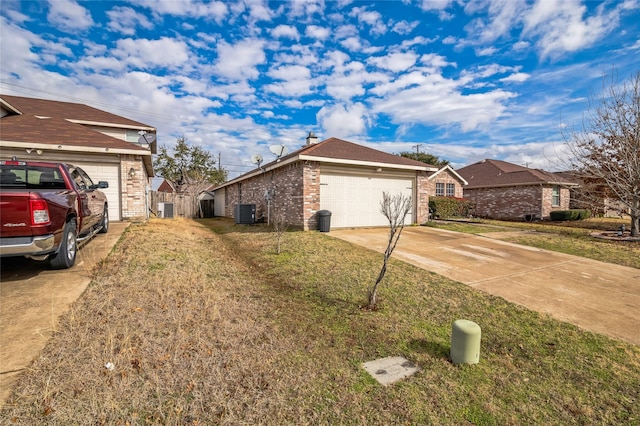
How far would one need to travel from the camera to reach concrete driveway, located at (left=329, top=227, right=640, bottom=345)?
13.0 ft

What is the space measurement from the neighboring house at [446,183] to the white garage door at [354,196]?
10.5 meters

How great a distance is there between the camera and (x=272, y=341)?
3.04 meters

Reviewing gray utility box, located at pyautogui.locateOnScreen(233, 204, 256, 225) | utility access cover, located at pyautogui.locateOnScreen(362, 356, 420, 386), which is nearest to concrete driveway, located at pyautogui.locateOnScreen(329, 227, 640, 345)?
utility access cover, located at pyautogui.locateOnScreen(362, 356, 420, 386)

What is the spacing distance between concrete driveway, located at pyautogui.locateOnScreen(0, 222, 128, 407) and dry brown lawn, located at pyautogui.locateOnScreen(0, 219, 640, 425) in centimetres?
12

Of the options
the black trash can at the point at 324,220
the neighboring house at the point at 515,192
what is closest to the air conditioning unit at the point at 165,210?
the black trash can at the point at 324,220

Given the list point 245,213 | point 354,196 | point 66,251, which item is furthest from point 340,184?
point 66,251

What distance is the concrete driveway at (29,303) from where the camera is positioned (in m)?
2.36

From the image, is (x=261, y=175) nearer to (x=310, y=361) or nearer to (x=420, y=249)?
(x=420, y=249)

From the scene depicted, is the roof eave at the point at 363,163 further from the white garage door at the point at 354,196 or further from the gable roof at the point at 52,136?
the gable roof at the point at 52,136

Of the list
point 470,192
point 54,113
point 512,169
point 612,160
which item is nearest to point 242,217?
point 54,113

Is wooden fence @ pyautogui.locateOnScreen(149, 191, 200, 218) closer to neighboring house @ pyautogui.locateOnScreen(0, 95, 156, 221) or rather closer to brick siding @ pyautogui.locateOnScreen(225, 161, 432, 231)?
brick siding @ pyautogui.locateOnScreen(225, 161, 432, 231)

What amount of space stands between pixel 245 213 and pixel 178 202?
8.65 metres

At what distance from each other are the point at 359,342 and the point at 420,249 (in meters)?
5.49

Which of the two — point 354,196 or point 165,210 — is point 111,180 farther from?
point 354,196
